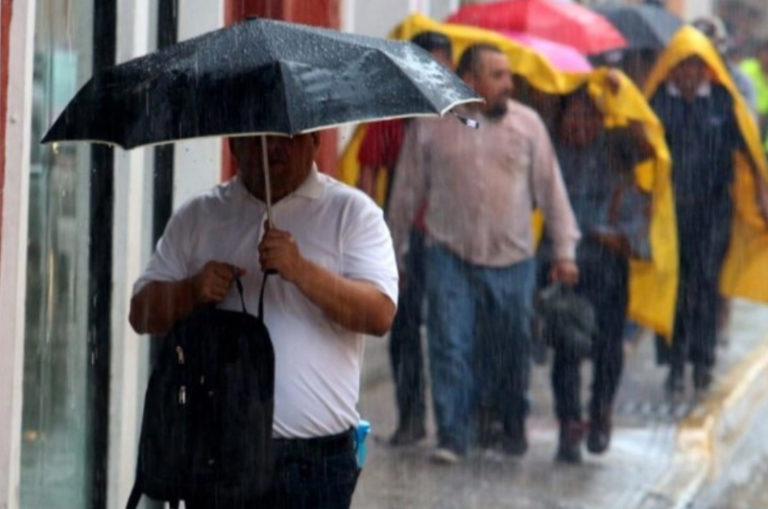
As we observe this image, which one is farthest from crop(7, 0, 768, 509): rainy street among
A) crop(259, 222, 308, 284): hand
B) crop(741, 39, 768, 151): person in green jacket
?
crop(741, 39, 768, 151): person in green jacket

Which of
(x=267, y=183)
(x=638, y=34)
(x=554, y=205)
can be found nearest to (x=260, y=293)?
(x=267, y=183)

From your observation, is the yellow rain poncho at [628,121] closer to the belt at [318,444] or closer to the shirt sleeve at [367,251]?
the shirt sleeve at [367,251]

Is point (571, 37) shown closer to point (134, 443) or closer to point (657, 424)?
point (657, 424)

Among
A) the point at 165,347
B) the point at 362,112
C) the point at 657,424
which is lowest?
the point at 657,424

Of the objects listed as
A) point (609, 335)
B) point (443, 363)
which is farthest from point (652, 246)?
point (443, 363)

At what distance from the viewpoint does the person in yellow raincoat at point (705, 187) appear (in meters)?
12.8

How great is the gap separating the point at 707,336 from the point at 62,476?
656cm

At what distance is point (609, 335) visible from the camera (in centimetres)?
1096

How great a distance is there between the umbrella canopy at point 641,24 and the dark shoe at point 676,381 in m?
2.16

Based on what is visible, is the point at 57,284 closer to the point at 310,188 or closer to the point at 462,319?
the point at 310,188

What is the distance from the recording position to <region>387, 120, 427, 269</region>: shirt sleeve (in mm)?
10406

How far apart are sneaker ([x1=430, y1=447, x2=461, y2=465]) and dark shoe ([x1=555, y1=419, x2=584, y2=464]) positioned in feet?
1.90

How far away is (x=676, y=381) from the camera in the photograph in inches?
528

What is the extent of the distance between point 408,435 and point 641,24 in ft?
14.8
